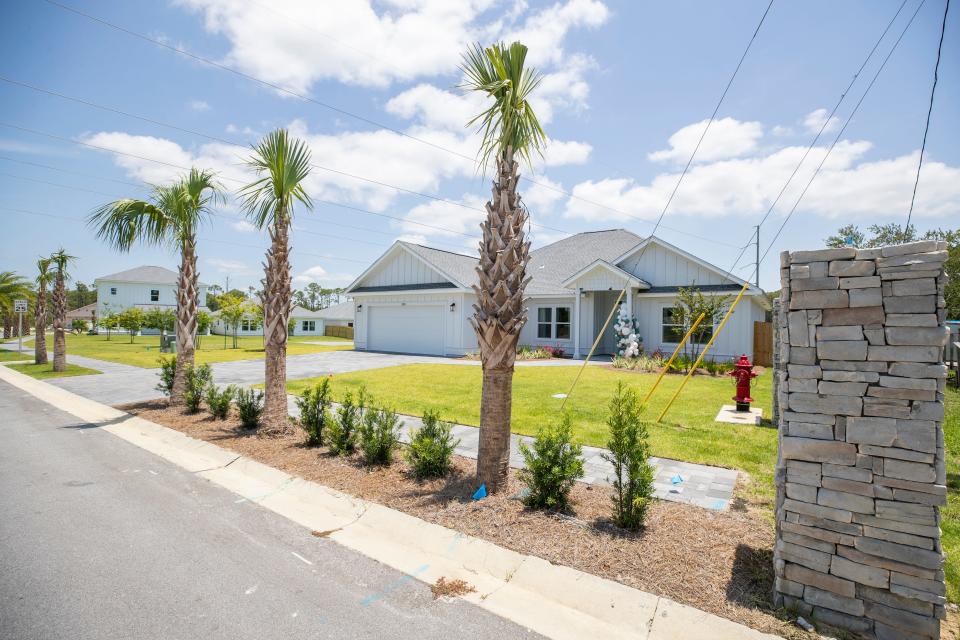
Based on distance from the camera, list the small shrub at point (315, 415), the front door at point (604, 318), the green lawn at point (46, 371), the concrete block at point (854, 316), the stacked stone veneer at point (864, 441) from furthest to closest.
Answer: the front door at point (604, 318)
the green lawn at point (46, 371)
the small shrub at point (315, 415)
the concrete block at point (854, 316)
the stacked stone veneer at point (864, 441)

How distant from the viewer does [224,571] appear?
3.85 meters

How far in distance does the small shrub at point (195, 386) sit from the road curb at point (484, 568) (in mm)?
3527

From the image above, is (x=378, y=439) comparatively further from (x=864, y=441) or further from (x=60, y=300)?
(x=60, y=300)

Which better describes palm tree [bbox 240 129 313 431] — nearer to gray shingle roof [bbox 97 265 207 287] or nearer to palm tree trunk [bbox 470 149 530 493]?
palm tree trunk [bbox 470 149 530 493]

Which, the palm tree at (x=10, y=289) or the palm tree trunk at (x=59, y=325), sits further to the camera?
the palm tree at (x=10, y=289)

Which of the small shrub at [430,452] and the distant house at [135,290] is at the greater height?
the distant house at [135,290]

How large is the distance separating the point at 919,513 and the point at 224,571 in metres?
5.09

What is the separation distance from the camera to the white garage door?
926 inches

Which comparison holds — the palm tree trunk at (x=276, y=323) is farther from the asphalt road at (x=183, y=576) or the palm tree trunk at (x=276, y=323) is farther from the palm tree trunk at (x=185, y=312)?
the palm tree trunk at (x=185, y=312)

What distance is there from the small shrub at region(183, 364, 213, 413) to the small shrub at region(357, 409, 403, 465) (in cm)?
535

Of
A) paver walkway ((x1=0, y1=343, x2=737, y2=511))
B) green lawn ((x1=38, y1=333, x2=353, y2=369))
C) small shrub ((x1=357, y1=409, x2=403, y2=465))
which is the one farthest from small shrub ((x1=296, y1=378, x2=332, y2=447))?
green lawn ((x1=38, y1=333, x2=353, y2=369))

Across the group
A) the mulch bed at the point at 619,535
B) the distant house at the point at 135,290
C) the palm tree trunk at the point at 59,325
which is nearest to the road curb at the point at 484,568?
the mulch bed at the point at 619,535

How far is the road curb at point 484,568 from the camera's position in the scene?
3.14m

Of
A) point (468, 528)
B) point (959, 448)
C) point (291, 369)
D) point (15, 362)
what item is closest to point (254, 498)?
point (468, 528)
